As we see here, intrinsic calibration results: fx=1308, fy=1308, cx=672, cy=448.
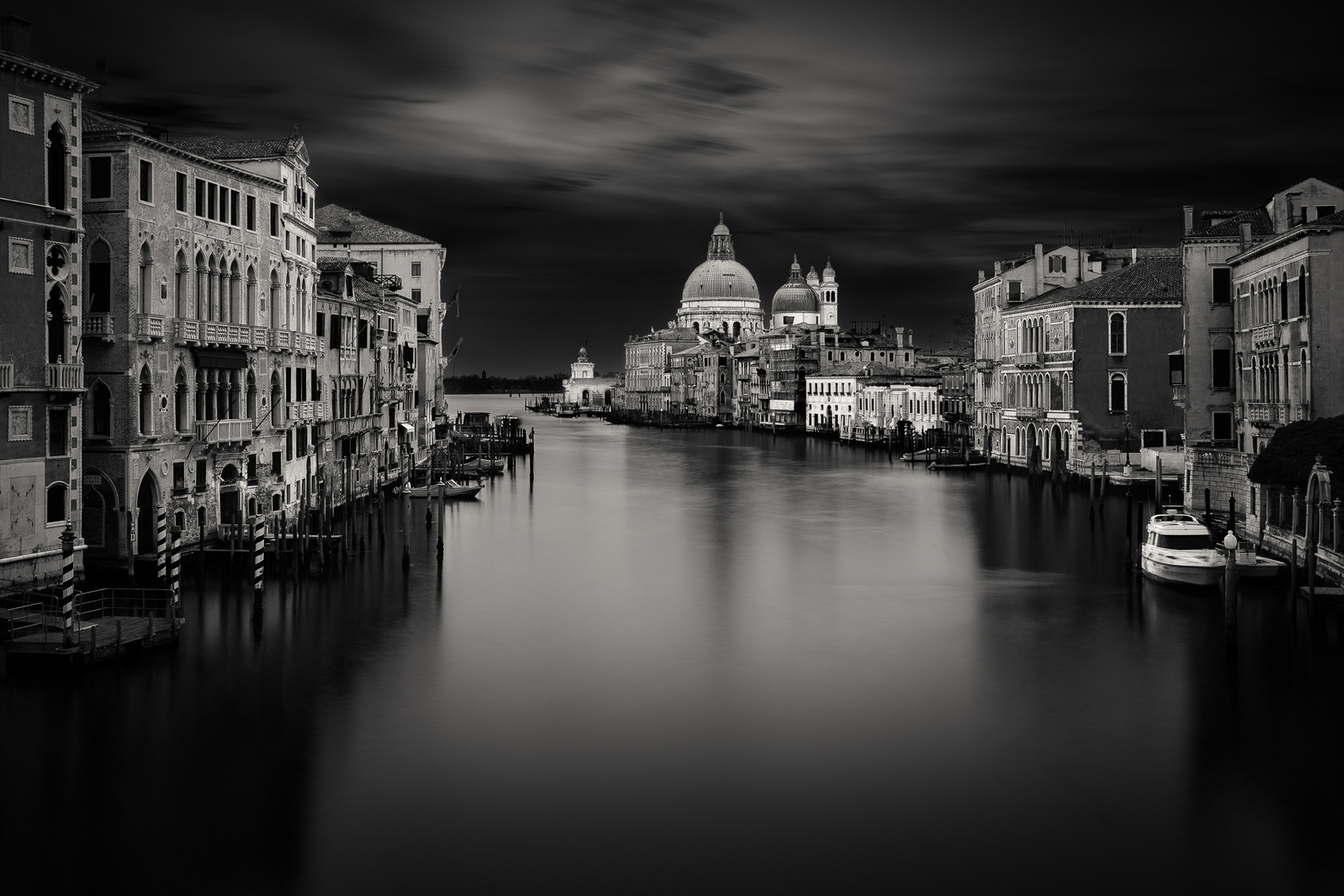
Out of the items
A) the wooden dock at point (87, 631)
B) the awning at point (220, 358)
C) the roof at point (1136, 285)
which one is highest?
the roof at point (1136, 285)

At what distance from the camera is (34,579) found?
55.6 feet

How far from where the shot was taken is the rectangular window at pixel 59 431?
1761 cm

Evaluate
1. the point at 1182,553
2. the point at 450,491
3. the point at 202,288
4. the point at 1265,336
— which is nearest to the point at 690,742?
the point at 1182,553

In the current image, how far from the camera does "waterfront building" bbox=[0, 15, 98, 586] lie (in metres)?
16.6

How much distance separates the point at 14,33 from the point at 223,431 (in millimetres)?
7425

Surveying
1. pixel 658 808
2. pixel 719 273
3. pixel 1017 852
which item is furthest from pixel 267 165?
pixel 719 273

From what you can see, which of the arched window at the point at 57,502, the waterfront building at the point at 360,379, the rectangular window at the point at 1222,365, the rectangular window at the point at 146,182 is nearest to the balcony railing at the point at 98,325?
the rectangular window at the point at 146,182

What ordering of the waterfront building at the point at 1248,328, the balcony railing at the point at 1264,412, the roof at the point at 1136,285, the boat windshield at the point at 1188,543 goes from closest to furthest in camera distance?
the boat windshield at the point at 1188,543 < the waterfront building at the point at 1248,328 < the balcony railing at the point at 1264,412 < the roof at the point at 1136,285

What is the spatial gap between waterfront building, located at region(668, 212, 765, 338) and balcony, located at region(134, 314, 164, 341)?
4636 inches

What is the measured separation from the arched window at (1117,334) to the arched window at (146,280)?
30076 mm

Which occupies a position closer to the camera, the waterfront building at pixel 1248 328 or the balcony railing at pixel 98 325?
the balcony railing at pixel 98 325

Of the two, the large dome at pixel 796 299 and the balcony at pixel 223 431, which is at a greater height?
the large dome at pixel 796 299

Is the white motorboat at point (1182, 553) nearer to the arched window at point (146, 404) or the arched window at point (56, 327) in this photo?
the arched window at point (146, 404)

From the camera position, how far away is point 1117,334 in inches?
1609
